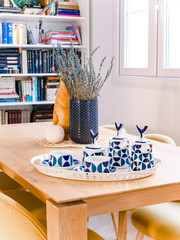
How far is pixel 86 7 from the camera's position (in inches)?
166

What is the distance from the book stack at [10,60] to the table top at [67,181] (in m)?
2.13

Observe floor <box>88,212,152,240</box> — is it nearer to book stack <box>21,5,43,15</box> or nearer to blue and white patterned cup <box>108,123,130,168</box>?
blue and white patterned cup <box>108,123,130,168</box>

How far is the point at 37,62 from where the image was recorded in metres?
4.26

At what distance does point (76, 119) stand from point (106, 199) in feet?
2.63

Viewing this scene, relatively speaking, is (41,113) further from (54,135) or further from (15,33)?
(54,135)

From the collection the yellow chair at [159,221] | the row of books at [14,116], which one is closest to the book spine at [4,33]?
the row of books at [14,116]

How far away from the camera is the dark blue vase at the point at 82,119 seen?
2.03 m

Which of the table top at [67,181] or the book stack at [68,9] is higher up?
the book stack at [68,9]

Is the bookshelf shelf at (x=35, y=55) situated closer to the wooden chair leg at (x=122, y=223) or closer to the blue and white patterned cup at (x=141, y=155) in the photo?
the wooden chair leg at (x=122, y=223)

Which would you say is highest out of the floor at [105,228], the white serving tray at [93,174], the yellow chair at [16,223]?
the white serving tray at [93,174]

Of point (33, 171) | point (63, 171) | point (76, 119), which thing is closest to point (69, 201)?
point (63, 171)

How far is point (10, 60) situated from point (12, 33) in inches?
10.8

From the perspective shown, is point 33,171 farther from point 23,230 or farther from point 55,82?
point 55,82

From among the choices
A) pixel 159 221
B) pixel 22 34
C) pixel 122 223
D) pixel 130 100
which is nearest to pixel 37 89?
pixel 22 34
